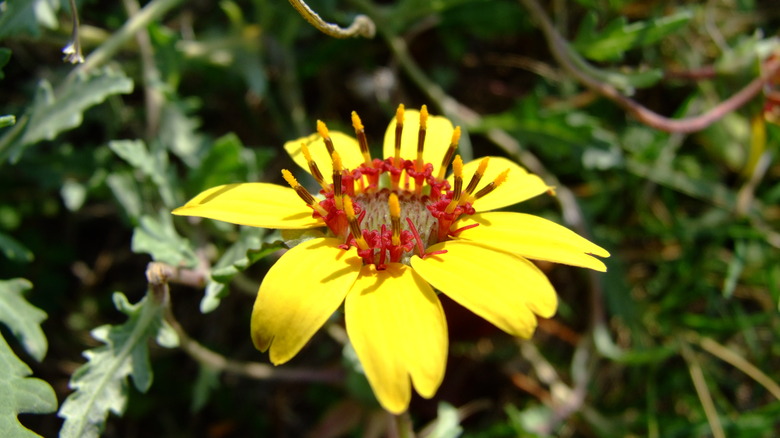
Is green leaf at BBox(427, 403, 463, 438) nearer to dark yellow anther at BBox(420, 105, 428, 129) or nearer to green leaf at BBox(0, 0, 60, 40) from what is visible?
dark yellow anther at BBox(420, 105, 428, 129)

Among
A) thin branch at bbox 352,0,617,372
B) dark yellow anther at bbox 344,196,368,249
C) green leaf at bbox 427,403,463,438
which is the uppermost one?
dark yellow anther at bbox 344,196,368,249

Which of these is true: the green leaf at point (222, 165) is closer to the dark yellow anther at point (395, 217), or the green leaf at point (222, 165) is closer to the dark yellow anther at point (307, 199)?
the dark yellow anther at point (307, 199)

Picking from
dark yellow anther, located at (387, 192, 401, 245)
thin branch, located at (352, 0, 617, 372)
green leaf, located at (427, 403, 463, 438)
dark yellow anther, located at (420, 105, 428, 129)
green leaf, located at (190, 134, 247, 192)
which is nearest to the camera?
dark yellow anther, located at (387, 192, 401, 245)

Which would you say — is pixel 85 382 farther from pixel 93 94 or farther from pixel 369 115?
pixel 369 115

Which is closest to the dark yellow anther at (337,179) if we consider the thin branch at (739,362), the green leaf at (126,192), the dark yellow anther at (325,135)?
the dark yellow anther at (325,135)

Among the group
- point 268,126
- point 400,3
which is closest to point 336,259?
point 400,3

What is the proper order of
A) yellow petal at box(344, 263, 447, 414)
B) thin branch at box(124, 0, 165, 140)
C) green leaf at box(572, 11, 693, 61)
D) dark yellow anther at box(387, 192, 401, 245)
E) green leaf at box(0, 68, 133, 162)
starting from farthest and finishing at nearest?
thin branch at box(124, 0, 165, 140) < green leaf at box(572, 11, 693, 61) < green leaf at box(0, 68, 133, 162) < dark yellow anther at box(387, 192, 401, 245) < yellow petal at box(344, 263, 447, 414)

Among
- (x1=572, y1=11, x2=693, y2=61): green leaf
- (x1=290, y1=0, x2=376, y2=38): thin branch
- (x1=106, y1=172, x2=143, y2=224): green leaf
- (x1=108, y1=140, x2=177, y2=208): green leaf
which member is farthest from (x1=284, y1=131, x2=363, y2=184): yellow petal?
(x1=572, y1=11, x2=693, y2=61): green leaf
